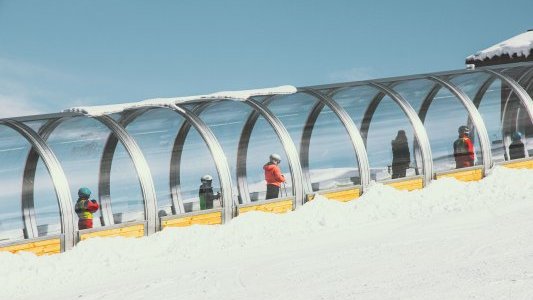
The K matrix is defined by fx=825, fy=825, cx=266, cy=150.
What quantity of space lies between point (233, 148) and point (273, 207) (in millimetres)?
1131

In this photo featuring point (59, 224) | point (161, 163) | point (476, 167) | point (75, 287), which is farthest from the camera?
point (476, 167)

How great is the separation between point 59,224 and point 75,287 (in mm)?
1291

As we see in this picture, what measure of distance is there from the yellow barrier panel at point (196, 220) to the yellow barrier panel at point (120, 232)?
370 mm

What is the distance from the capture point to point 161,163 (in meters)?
12.3

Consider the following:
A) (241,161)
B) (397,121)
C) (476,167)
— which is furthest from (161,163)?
(476,167)

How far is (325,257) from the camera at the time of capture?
10672mm

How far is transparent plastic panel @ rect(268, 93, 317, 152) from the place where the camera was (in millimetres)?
13708

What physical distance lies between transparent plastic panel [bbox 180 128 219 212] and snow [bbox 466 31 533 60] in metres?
17.1

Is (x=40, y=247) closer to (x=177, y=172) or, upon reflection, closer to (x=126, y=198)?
(x=126, y=198)

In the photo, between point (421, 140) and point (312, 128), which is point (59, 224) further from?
point (421, 140)

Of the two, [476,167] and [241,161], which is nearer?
[241,161]

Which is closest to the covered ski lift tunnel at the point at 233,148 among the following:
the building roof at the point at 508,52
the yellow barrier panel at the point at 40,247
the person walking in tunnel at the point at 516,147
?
the yellow barrier panel at the point at 40,247

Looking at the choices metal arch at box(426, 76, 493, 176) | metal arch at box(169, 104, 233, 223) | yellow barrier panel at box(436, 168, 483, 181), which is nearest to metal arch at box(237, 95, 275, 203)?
metal arch at box(169, 104, 233, 223)

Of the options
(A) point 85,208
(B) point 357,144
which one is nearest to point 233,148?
(B) point 357,144
